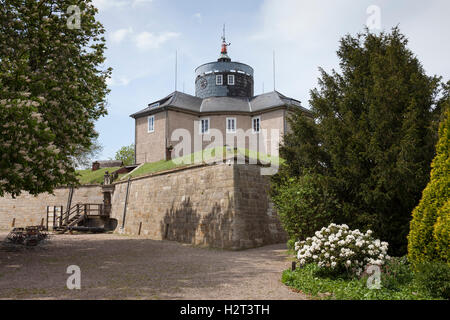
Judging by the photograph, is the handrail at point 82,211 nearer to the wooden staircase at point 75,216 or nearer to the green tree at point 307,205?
the wooden staircase at point 75,216

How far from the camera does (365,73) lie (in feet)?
38.7

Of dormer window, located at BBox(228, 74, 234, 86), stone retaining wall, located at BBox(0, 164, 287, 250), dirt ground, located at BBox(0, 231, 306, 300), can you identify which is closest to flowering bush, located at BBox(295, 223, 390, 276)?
dirt ground, located at BBox(0, 231, 306, 300)

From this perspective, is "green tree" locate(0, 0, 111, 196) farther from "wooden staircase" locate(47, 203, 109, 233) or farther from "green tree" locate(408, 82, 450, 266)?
"wooden staircase" locate(47, 203, 109, 233)

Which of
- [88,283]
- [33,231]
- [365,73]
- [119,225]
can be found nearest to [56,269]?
[88,283]

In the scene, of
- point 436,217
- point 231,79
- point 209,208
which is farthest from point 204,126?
point 436,217

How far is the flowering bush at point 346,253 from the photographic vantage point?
831cm

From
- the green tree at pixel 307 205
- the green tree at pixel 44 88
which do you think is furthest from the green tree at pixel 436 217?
the green tree at pixel 44 88

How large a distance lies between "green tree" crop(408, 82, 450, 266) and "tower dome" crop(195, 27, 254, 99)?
32.3m

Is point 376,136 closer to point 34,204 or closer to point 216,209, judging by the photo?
point 216,209

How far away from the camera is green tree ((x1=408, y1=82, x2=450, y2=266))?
23.9 ft

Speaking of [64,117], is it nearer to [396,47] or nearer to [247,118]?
[396,47]

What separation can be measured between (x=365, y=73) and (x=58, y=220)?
26.6 meters

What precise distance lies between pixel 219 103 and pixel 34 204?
19.8m

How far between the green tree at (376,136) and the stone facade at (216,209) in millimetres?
4732
